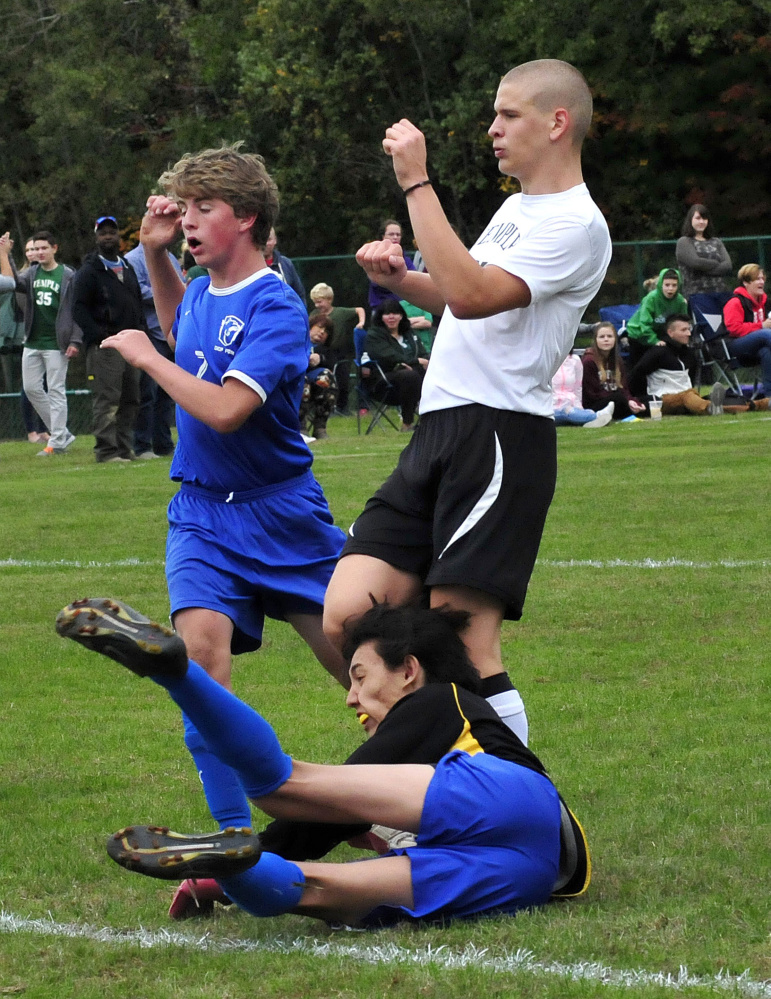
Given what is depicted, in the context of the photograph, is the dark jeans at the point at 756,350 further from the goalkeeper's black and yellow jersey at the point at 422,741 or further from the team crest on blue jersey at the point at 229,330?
the goalkeeper's black and yellow jersey at the point at 422,741

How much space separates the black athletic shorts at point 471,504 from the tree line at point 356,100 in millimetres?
30298

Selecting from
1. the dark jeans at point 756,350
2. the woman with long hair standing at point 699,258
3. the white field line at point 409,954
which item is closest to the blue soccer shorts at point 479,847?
the white field line at point 409,954

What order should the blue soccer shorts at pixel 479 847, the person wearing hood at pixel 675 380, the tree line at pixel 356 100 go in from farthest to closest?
the tree line at pixel 356 100 → the person wearing hood at pixel 675 380 → the blue soccer shorts at pixel 479 847

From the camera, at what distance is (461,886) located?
3531 mm

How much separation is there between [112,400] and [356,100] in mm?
25229

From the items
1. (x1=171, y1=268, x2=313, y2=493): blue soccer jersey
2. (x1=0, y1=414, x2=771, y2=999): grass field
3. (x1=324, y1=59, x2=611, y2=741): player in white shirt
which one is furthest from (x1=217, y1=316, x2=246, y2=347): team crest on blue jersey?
(x1=0, y1=414, x2=771, y2=999): grass field

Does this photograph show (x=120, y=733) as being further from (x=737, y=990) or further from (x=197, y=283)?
(x=737, y=990)

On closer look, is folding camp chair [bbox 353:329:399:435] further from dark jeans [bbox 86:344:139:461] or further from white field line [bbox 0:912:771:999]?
white field line [bbox 0:912:771:999]

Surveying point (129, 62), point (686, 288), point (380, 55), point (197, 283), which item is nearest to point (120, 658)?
point (197, 283)

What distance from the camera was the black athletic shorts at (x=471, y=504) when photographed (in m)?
4.00

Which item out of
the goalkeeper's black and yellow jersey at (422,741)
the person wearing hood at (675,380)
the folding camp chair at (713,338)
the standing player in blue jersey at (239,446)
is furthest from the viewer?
the folding camp chair at (713,338)

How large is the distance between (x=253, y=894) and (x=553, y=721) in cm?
228

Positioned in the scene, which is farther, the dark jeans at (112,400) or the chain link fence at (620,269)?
the chain link fence at (620,269)

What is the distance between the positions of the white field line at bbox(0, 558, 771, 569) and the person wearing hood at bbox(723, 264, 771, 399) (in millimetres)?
11209
